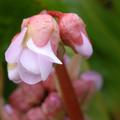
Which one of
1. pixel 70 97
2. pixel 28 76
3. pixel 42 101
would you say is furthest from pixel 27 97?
pixel 28 76

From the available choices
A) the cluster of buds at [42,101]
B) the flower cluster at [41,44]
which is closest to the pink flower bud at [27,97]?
the cluster of buds at [42,101]

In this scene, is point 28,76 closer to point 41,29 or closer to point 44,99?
point 41,29

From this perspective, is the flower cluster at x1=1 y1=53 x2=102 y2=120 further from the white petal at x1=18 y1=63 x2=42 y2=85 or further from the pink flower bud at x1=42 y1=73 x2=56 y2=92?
the white petal at x1=18 y1=63 x2=42 y2=85

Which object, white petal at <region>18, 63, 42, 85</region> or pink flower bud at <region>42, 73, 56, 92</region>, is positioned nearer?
white petal at <region>18, 63, 42, 85</region>

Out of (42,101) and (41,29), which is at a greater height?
(41,29)

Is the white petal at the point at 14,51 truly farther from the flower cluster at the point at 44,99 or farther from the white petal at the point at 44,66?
the flower cluster at the point at 44,99

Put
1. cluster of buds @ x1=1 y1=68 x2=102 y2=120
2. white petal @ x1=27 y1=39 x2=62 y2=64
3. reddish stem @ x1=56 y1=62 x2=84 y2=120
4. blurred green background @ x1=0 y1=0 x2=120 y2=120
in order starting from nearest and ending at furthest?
white petal @ x1=27 y1=39 x2=62 y2=64, reddish stem @ x1=56 y1=62 x2=84 y2=120, cluster of buds @ x1=1 y1=68 x2=102 y2=120, blurred green background @ x1=0 y1=0 x2=120 y2=120

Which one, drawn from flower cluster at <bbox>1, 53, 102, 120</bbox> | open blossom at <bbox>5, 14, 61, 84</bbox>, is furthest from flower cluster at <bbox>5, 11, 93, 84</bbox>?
flower cluster at <bbox>1, 53, 102, 120</bbox>
